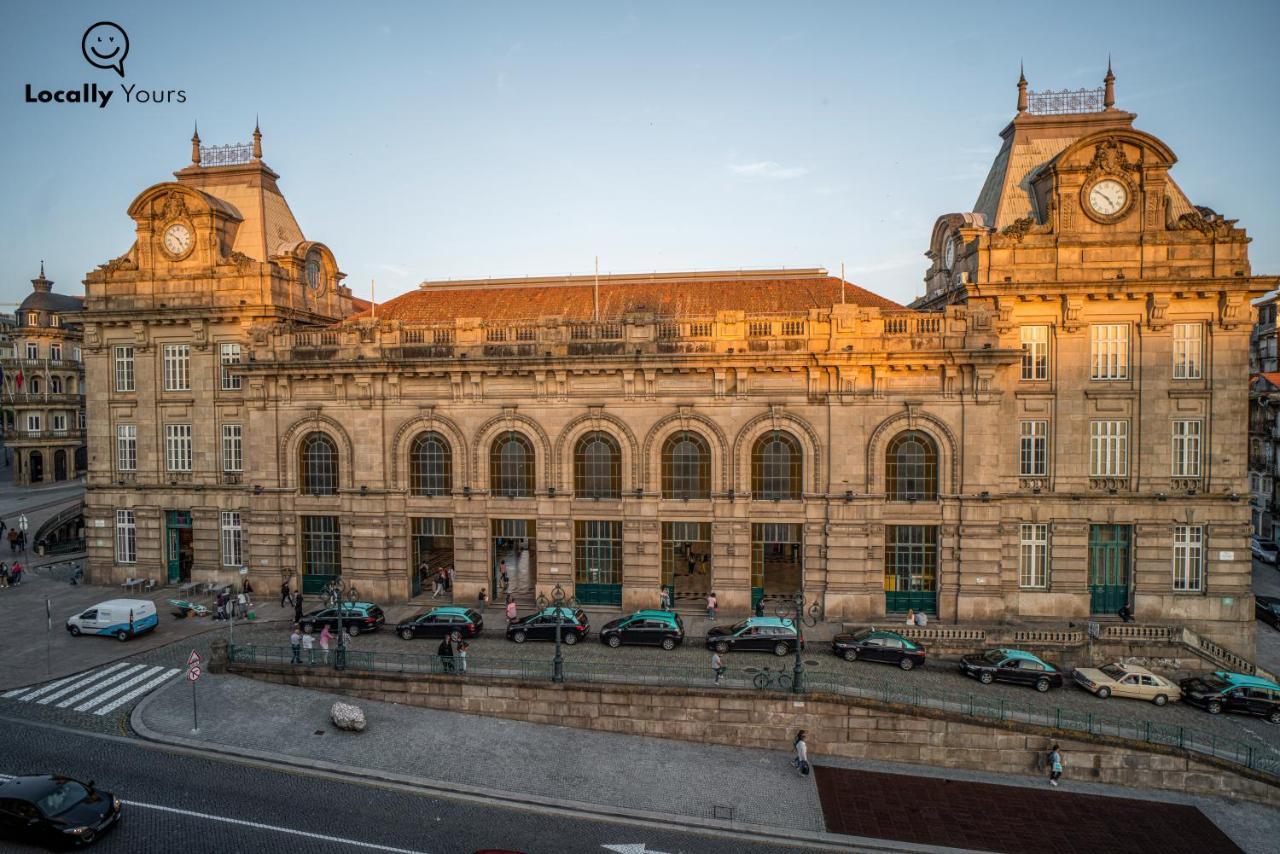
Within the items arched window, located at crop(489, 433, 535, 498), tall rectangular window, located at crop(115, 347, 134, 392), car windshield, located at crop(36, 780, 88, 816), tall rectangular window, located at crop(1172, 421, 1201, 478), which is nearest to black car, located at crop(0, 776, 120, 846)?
car windshield, located at crop(36, 780, 88, 816)

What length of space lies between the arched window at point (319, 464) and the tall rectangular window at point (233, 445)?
4.53 m

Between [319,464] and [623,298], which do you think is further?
[623,298]

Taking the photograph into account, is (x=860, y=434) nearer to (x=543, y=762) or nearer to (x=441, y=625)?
(x=543, y=762)

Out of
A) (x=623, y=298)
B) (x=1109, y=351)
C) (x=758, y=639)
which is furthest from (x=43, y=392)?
(x=1109, y=351)

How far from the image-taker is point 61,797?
58.7 ft

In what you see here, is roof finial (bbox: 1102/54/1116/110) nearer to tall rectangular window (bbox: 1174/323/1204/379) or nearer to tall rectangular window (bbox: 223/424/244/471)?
tall rectangular window (bbox: 1174/323/1204/379)

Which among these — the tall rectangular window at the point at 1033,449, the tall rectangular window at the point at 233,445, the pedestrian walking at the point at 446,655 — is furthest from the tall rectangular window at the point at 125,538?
the tall rectangular window at the point at 1033,449

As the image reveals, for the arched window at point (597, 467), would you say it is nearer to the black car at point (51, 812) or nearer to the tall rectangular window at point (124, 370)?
the black car at point (51, 812)

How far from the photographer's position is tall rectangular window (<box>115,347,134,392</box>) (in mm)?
40031

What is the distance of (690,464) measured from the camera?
34312 mm

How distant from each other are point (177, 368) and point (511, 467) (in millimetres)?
19464

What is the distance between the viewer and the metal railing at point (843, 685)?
23969 mm

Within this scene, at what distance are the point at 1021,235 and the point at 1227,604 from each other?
752 inches

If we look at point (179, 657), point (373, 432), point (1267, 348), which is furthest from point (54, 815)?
point (1267, 348)
